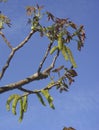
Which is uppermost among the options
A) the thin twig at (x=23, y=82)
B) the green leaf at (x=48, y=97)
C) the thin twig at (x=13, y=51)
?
the thin twig at (x=13, y=51)

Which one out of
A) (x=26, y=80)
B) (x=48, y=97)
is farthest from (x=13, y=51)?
(x=48, y=97)

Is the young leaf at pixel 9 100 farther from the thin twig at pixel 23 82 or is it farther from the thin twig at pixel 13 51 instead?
the thin twig at pixel 13 51

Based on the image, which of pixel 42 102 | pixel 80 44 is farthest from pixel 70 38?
pixel 42 102

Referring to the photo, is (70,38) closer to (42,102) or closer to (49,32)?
(49,32)

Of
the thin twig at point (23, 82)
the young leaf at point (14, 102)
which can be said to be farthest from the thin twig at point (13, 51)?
the young leaf at point (14, 102)

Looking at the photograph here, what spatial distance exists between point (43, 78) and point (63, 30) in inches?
56.5

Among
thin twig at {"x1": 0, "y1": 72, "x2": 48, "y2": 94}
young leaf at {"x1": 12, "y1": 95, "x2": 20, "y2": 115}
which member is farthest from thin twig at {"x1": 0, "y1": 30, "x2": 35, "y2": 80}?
young leaf at {"x1": 12, "y1": 95, "x2": 20, "y2": 115}

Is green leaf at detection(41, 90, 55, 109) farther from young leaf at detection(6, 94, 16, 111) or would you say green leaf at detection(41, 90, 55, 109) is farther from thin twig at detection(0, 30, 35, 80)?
thin twig at detection(0, 30, 35, 80)

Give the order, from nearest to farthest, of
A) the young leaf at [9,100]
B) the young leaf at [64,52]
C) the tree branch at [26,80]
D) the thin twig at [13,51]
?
the young leaf at [64,52], the young leaf at [9,100], the tree branch at [26,80], the thin twig at [13,51]

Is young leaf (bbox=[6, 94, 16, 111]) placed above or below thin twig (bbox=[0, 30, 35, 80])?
below

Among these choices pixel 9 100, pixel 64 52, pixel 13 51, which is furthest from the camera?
pixel 13 51

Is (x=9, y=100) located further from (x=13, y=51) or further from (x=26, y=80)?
(x=13, y=51)

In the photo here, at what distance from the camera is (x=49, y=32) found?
32.0 feet

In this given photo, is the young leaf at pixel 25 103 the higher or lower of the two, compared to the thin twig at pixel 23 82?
lower
